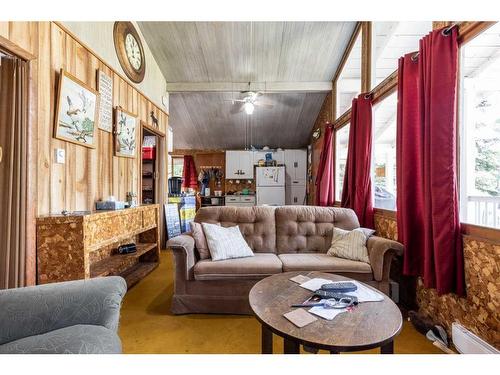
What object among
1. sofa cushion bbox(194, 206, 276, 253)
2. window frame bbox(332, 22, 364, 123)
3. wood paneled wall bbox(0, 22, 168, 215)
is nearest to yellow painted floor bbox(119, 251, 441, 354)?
sofa cushion bbox(194, 206, 276, 253)

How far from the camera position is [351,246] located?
2.35 meters

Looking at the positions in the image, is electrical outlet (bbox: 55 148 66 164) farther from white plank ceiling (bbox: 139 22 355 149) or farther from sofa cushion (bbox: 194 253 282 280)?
white plank ceiling (bbox: 139 22 355 149)

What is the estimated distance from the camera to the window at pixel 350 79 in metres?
3.83

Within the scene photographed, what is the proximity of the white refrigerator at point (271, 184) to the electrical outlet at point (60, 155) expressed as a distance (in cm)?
492

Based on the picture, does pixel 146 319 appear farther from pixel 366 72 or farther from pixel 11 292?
pixel 366 72

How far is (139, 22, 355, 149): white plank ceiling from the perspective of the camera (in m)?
3.60

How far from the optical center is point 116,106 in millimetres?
2908

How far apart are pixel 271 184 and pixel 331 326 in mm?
5683

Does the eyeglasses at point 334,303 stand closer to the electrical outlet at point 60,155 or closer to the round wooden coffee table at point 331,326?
the round wooden coffee table at point 331,326

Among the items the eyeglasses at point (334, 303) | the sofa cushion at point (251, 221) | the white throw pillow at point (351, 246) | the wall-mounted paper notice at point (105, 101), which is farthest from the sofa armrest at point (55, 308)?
the wall-mounted paper notice at point (105, 101)

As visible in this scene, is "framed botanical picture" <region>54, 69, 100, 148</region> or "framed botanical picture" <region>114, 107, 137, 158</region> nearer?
"framed botanical picture" <region>54, 69, 100, 148</region>

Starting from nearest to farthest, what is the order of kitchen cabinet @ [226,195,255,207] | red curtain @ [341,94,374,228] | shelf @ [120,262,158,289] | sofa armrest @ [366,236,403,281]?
sofa armrest @ [366,236,403,281] → shelf @ [120,262,158,289] → red curtain @ [341,94,374,228] → kitchen cabinet @ [226,195,255,207]

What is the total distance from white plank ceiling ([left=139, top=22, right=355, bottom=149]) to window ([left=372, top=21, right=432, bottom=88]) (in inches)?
22.9

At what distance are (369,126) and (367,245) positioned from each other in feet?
4.82
